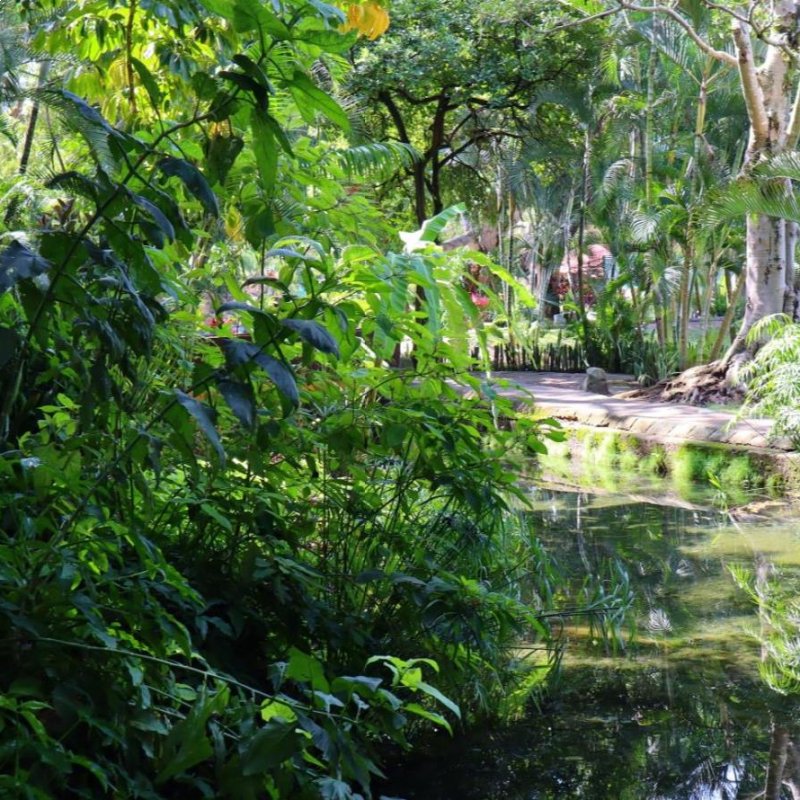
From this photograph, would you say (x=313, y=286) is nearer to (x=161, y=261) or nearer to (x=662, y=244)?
(x=161, y=261)

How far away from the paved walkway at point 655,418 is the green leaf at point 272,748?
242 inches

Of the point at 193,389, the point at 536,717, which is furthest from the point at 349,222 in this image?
the point at 536,717

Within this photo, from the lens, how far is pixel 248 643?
2.82 metres

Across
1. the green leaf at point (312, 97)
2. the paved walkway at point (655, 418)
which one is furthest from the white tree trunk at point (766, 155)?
the green leaf at point (312, 97)

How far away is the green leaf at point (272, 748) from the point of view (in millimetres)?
1710

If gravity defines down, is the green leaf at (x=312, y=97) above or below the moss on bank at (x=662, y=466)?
above

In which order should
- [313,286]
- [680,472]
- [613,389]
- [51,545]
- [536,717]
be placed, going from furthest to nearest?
[613,389]
[680,472]
[536,717]
[313,286]
[51,545]

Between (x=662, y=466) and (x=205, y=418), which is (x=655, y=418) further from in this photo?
(x=205, y=418)

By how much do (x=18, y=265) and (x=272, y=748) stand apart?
859 millimetres

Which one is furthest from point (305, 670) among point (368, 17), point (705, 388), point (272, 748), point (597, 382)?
point (597, 382)

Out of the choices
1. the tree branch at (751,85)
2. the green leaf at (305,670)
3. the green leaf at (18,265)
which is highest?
the tree branch at (751,85)

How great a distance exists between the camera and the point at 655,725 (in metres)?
3.73

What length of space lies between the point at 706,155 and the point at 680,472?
25.9ft

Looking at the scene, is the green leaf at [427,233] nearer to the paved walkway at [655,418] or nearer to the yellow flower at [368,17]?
the yellow flower at [368,17]
